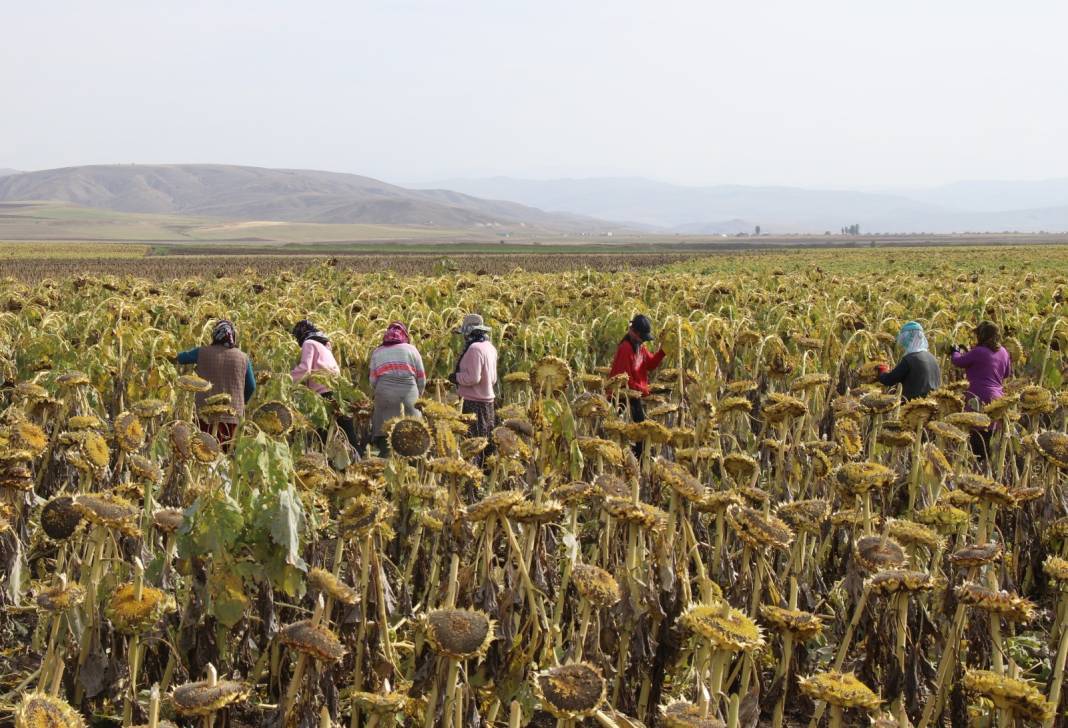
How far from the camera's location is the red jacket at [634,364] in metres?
7.23

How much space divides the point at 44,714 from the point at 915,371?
586cm

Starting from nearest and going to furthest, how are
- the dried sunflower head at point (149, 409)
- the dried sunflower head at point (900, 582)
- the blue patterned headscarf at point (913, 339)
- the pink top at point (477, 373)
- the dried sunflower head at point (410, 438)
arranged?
the dried sunflower head at point (900, 582)
the dried sunflower head at point (410, 438)
the dried sunflower head at point (149, 409)
the blue patterned headscarf at point (913, 339)
the pink top at point (477, 373)

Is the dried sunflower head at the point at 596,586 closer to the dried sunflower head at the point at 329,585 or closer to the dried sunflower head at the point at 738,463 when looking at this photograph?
the dried sunflower head at the point at 329,585

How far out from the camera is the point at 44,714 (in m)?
2.15

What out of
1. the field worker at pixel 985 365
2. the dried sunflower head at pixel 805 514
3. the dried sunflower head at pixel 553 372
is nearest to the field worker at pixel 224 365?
the dried sunflower head at pixel 553 372

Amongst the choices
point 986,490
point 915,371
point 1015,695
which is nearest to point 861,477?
point 986,490

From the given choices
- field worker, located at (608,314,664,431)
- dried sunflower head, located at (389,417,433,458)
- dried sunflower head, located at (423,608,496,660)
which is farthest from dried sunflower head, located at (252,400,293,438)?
field worker, located at (608,314,664,431)

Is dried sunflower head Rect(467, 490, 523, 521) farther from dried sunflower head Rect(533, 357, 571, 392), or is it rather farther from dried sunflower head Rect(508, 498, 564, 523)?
dried sunflower head Rect(533, 357, 571, 392)

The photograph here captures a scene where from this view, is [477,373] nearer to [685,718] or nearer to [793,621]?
[793,621]

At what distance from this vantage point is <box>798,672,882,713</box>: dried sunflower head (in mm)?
2416

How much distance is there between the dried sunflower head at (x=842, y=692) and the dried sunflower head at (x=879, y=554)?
64cm

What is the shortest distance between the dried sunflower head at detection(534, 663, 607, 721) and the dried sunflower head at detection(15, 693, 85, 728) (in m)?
1.10

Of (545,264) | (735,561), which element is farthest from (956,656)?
(545,264)

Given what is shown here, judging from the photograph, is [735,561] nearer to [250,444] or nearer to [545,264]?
[250,444]
